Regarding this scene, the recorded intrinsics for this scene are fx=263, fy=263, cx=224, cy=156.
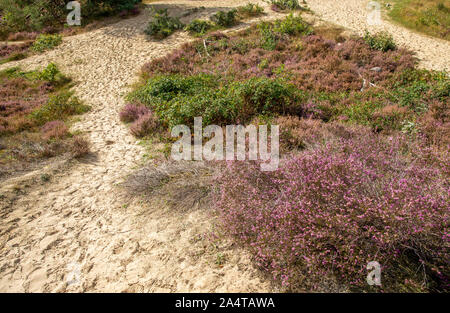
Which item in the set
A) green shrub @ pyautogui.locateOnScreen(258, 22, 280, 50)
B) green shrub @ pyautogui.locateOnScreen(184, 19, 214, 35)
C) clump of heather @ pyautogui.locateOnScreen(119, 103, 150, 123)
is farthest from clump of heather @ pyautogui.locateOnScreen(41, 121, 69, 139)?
green shrub @ pyautogui.locateOnScreen(184, 19, 214, 35)

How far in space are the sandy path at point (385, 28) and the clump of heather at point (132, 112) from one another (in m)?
10.7

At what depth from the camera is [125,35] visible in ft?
55.0

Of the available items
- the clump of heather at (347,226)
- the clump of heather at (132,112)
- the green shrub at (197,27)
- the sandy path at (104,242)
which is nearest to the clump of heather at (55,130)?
the sandy path at (104,242)

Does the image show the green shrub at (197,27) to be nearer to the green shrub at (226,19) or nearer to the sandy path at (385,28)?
the green shrub at (226,19)

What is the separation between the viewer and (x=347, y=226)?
3361 millimetres

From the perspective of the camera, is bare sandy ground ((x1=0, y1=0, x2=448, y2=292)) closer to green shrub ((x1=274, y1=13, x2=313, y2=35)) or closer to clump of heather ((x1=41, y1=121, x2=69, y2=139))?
clump of heather ((x1=41, y1=121, x2=69, y2=139))

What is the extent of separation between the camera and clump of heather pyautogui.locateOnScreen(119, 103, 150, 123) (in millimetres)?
9192

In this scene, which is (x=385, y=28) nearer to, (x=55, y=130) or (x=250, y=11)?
(x=250, y=11)

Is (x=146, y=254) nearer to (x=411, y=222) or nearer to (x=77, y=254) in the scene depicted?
(x=77, y=254)

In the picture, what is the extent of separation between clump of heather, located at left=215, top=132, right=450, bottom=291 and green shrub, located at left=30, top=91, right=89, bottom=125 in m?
8.84

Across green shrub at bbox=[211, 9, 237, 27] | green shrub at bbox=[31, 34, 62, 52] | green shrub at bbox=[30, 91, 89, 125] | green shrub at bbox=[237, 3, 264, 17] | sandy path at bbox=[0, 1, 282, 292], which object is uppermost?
green shrub at bbox=[237, 3, 264, 17]

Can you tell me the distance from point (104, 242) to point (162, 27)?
593 inches

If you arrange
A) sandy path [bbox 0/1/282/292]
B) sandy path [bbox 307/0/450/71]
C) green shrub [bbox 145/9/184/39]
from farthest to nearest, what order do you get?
green shrub [bbox 145/9/184/39], sandy path [bbox 307/0/450/71], sandy path [bbox 0/1/282/292]
